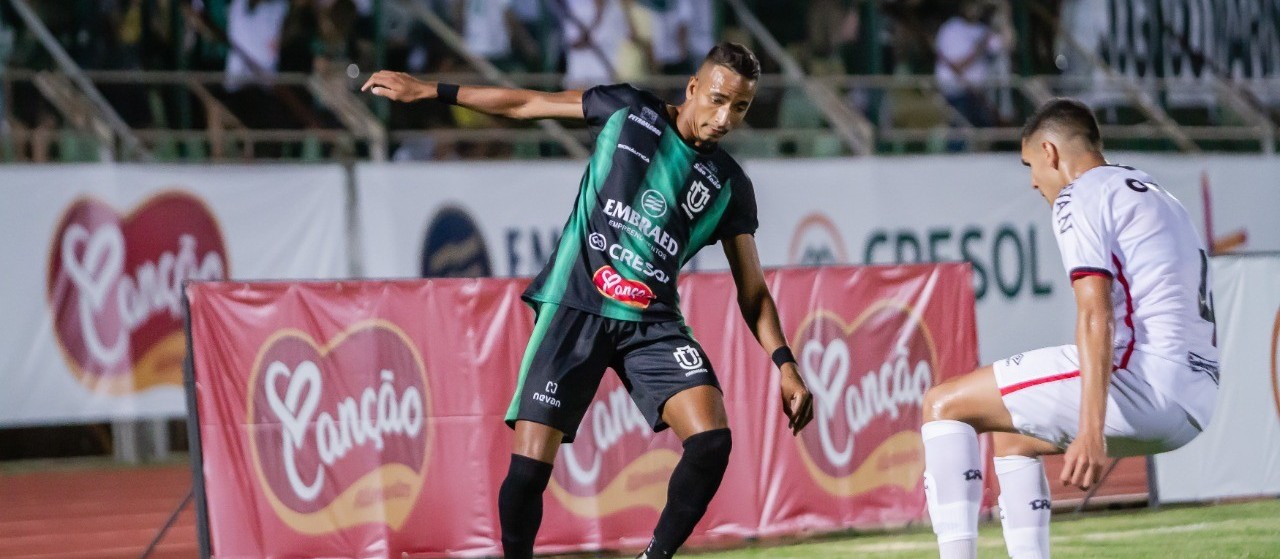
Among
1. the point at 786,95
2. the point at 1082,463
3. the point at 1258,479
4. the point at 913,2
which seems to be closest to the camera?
the point at 1082,463

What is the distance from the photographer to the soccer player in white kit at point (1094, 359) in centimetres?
526

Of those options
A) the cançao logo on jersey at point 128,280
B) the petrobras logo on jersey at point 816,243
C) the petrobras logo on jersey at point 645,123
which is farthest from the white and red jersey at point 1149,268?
the petrobras logo on jersey at point 816,243

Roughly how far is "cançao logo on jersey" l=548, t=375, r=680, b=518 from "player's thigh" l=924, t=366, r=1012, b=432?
11.6 ft

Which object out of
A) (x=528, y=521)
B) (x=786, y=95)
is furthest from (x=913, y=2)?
(x=528, y=521)

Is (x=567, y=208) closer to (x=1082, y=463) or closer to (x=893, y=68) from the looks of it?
(x=893, y=68)

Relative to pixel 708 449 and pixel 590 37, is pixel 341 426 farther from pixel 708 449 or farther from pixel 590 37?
pixel 590 37

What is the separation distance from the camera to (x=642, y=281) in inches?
253

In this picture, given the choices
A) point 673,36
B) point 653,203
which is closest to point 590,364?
point 653,203

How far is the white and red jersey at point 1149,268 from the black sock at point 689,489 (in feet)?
5.06

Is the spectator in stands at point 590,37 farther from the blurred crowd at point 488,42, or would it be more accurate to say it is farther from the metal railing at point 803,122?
the metal railing at point 803,122

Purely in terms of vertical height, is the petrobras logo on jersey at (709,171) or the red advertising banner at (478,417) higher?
the petrobras logo on jersey at (709,171)

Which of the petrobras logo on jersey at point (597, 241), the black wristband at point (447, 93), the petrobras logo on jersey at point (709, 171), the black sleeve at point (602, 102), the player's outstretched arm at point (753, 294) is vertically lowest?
the player's outstretched arm at point (753, 294)

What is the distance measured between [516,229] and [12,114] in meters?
4.11

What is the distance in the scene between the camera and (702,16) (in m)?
17.6
